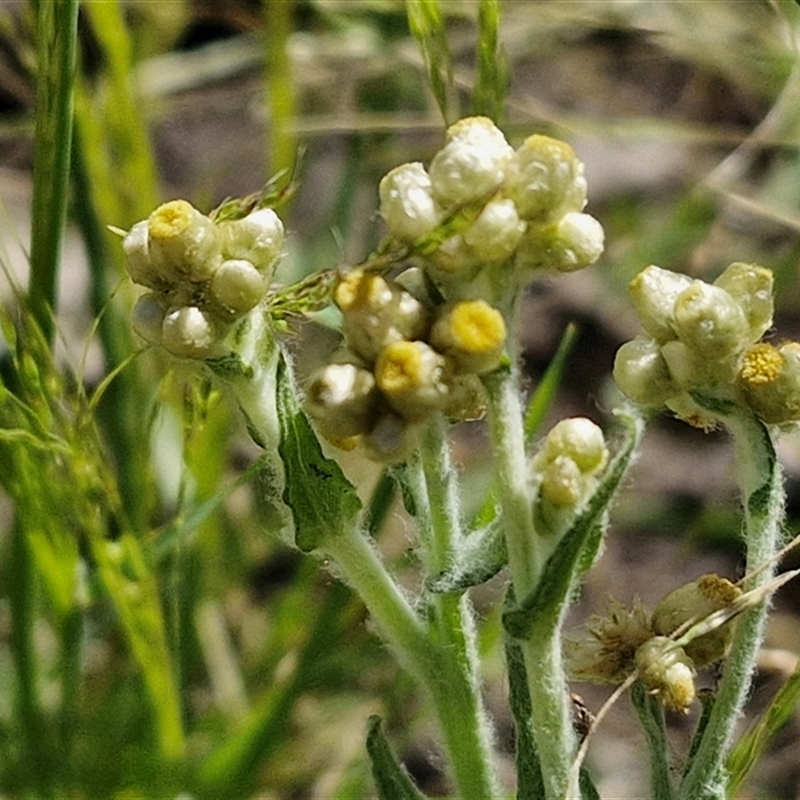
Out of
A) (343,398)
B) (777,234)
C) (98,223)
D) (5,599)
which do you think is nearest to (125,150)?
(98,223)

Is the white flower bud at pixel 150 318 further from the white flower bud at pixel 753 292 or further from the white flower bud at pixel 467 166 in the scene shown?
the white flower bud at pixel 753 292

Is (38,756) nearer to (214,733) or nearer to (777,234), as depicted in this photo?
(214,733)

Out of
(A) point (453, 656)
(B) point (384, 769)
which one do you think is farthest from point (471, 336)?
(B) point (384, 769)

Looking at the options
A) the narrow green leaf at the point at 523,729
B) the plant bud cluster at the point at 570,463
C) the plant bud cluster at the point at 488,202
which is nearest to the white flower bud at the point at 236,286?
the plant bud cluster at the point at 488,202

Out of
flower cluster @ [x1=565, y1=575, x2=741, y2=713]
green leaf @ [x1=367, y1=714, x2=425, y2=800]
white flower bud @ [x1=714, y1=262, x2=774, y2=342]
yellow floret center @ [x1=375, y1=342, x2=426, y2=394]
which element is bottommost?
green leaf @ [x1=367, y1=714, x2=425, y2=800]

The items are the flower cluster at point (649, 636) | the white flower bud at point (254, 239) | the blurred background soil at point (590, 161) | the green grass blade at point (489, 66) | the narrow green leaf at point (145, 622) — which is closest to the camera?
the white flower bud at point (254, 239)

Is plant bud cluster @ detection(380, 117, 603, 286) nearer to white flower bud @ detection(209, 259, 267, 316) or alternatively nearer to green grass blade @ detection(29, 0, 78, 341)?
white flower bud @ detection(209, 259, 267, 316)

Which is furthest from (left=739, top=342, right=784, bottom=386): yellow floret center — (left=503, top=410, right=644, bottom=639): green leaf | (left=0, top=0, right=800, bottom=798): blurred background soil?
(left=0, top=0, right=800, bottom=798): blurred background soil
